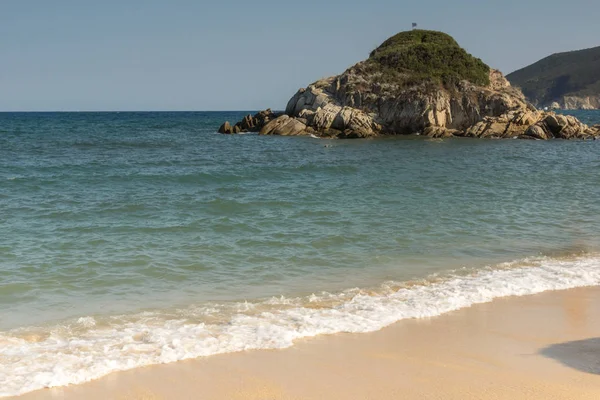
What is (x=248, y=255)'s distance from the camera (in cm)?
1191

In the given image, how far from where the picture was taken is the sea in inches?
306

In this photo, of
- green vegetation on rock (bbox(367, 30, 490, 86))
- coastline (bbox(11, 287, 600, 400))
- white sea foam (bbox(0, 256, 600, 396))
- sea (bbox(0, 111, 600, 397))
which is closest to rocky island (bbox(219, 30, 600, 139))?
green vegetation on rock (bbox(367, 30, 490, 86))

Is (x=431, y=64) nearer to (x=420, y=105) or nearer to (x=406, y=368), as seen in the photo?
(x=420, y=105)

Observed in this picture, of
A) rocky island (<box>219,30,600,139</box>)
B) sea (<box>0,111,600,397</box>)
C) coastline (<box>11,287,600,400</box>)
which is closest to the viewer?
coastline (<box>11,287,600,400</box>)

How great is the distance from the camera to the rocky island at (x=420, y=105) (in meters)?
49.5

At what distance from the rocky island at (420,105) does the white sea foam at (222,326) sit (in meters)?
39.4

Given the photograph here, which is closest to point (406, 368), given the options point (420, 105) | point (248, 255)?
point (248, 255)

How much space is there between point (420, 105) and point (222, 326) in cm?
4516

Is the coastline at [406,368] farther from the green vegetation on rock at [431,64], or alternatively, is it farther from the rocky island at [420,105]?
the green vegetation on rock at [431,64]

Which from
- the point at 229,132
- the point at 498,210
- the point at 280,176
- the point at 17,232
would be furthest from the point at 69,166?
the point at 229,132

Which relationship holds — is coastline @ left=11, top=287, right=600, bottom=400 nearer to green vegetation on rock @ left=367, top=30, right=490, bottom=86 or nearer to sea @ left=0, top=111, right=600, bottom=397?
sea @ left=0, top=111, right=600, bottom=397

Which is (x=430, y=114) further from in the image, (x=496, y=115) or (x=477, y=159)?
(x=477, y=159)

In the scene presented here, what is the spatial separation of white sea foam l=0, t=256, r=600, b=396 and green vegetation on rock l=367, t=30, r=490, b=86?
4482cm

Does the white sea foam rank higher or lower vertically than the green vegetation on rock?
lower
